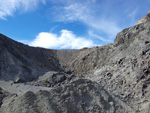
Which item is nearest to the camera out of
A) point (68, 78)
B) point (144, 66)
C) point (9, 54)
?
point (144, 66)

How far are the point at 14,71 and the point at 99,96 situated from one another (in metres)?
18.7

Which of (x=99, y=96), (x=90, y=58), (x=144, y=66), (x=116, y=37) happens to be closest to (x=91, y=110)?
(x=99, y=96)

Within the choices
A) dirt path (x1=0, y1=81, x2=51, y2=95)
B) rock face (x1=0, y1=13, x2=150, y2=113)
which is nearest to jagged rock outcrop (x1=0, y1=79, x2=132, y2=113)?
rock face (x1=0, y1=13, x2=150, y2=113)

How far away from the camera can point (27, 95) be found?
7.36 m

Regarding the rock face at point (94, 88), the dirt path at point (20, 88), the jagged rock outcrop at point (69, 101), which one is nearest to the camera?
the jagged rock outcrop at point (69, 101)

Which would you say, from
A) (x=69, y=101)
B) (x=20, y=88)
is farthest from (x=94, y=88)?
(x=20, y=88)

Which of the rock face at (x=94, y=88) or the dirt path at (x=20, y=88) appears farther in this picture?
the dirt path at (x=20, y=88)

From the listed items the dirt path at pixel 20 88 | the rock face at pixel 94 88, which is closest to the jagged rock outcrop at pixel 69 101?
the rock face at pixel 94 88

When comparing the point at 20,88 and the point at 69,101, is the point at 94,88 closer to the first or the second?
the point at 69,101

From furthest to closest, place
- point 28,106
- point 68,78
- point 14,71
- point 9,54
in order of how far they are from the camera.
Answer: point 9,54 < point 14,71 < point 68,78 < point 28,106

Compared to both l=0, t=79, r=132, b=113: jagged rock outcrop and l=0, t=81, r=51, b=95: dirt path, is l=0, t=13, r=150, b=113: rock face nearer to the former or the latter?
l=0, t=79, r=132, b=113: jagged rock outcrop

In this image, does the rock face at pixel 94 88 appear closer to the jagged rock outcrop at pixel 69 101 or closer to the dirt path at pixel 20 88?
the jagged rock outcrop at pixel 69 101

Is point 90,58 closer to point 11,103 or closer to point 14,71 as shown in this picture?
point 14,71

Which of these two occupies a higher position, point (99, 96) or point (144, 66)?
point (144, 66)
